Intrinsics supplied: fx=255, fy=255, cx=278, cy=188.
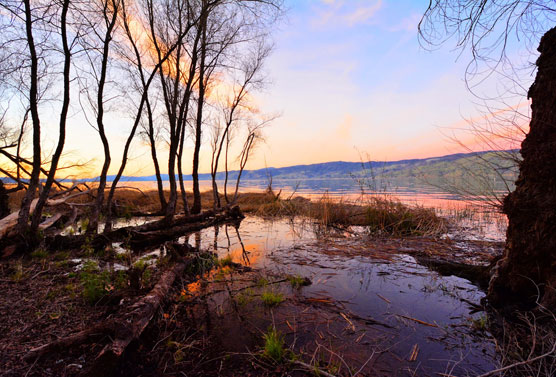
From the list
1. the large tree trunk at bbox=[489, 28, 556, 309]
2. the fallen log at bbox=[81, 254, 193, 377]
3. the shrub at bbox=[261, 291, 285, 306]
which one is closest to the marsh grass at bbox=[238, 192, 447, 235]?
the large tree trunk at bbox=[489, 28, 556, 309]

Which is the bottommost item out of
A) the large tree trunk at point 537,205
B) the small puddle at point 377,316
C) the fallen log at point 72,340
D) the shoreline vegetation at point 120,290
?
the small puddle at point 377,316

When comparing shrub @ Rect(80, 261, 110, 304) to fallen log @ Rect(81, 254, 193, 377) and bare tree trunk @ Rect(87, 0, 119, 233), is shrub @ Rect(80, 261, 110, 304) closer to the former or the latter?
fallen log @ Rect(81, 254, 193, 377)

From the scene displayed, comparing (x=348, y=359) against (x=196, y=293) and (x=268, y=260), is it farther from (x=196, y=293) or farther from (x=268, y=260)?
(x=268, y=260)

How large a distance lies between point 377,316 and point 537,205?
2.43 m

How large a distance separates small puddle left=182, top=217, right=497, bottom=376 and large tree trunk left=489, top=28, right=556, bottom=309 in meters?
0.74

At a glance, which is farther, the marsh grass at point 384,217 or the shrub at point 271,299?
the marsh grass at point 384,217

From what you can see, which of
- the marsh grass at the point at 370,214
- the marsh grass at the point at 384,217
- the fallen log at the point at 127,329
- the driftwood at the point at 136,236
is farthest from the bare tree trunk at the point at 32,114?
the marsh grass at the point at 384,217

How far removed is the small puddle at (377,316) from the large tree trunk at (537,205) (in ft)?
2.43

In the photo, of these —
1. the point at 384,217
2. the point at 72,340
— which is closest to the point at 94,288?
the point at 72,340

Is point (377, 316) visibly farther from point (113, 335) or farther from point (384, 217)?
point (384, 217)

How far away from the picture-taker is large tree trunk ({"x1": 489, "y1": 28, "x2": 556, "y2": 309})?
118 inches

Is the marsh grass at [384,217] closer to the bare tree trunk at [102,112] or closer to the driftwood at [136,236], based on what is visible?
the driftwood at [136,236]

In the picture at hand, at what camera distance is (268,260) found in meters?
6.48

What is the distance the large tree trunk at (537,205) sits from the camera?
9.80 ft
